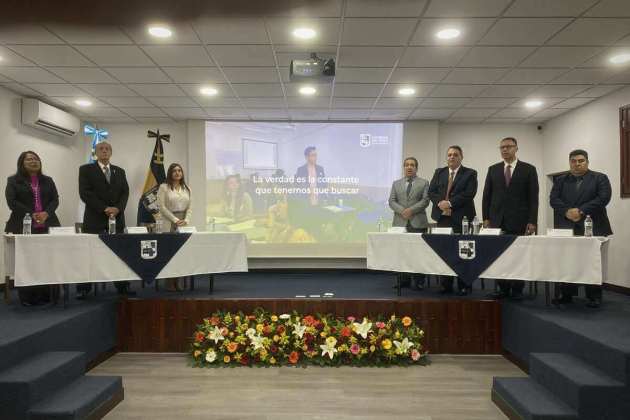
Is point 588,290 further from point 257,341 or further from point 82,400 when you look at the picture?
point 82,400

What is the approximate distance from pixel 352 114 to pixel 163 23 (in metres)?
3.68

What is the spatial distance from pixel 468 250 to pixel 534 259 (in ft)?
1.60

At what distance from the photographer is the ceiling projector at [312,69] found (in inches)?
172

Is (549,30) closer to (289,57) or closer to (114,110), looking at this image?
(289,57)

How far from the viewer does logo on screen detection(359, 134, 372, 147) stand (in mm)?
7309

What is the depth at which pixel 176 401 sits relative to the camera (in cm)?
284

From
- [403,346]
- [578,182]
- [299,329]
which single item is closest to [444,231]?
[403,346]

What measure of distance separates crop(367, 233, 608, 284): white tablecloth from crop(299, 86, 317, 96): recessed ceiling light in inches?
94.9

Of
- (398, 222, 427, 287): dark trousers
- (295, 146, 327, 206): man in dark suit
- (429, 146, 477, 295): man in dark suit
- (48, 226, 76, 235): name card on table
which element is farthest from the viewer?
(295, 146, 327, 206): man in dark suit

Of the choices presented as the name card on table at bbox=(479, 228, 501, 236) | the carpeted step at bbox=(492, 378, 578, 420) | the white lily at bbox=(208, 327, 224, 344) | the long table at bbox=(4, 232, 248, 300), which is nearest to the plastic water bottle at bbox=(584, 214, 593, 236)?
the name card on table at bbox=(479, 228, 501, 236)

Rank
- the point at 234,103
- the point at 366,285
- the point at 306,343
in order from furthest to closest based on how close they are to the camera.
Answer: the point at 234,103 < the point at 366,285 < the point at 306,343

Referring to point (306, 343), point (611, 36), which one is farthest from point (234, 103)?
point (611, 36)

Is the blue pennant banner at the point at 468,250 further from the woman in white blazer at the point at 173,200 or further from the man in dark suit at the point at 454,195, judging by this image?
the woman in white blazer at the point at 173,200

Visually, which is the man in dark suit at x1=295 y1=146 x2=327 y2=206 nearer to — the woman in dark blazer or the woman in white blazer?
the woman in white blazer
